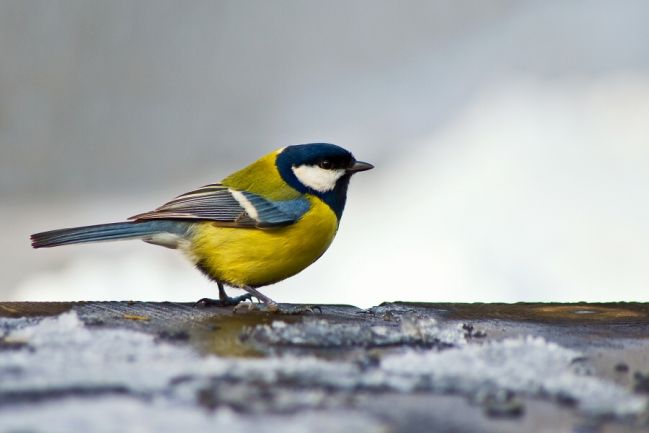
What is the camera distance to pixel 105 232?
290 cm

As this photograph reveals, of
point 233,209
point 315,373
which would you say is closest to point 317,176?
point 233,209

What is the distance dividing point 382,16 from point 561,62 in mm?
957

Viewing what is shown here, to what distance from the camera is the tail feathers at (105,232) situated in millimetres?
2857

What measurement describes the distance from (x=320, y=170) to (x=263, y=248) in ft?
1.11

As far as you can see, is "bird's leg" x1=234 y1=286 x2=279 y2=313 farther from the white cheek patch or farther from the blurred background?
the blurred background

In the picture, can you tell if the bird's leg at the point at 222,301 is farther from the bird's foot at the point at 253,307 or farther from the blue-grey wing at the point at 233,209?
the blue-grey wing at the point at 233,209

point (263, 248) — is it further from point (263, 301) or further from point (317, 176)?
point (317, 176)

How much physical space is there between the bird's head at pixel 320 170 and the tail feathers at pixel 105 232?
36 centimetres

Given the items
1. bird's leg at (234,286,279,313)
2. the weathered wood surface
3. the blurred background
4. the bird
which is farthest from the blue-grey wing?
the blurred background

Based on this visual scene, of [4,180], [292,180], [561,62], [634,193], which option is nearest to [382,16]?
[561,62]

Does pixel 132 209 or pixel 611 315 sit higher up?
pixel 132 209

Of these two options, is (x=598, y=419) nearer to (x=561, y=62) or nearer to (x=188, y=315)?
(x=188, y=315)

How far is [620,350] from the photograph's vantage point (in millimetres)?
2066

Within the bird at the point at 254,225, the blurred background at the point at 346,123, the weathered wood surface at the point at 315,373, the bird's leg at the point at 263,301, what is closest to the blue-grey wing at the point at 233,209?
the bird at the point at 254,225
